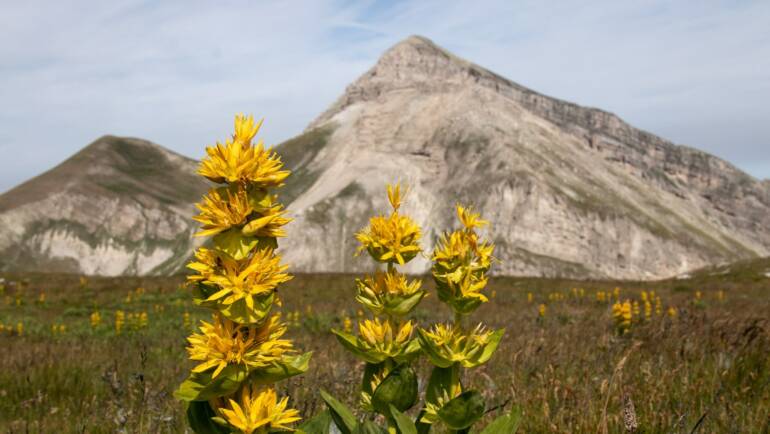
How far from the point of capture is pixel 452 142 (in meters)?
80.5

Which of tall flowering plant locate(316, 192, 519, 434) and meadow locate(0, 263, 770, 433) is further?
meadow locate(0, 263, 770, 433)

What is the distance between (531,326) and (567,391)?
744 centimetres

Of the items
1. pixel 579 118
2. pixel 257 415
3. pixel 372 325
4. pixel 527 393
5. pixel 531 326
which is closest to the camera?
pixel 257 415

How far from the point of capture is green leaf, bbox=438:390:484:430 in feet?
6.42

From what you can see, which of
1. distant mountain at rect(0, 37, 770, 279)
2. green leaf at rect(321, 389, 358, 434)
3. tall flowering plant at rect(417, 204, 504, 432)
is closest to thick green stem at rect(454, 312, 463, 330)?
tall flowering plant at rect(417, 204, 504, 432)

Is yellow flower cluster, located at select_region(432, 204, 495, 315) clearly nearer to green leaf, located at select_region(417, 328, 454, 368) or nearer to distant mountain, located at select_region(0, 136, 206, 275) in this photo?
green leaf, located at select_region(417, 328, 454, 368)

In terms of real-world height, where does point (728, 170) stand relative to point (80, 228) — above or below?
above

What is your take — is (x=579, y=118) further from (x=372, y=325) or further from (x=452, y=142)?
(x=372, y=325)

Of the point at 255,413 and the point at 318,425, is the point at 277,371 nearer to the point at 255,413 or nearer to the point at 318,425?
the point at 255,413

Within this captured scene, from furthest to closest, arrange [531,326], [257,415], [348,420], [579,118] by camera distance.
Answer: [579,118] → [531,326] → [348,420] → [257,415]

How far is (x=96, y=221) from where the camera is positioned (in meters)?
111

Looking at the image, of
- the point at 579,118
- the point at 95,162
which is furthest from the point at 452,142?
the point at 95,162

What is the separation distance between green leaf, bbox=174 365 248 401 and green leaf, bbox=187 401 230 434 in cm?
11

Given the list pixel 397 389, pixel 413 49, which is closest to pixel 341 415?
pixel 397 389
